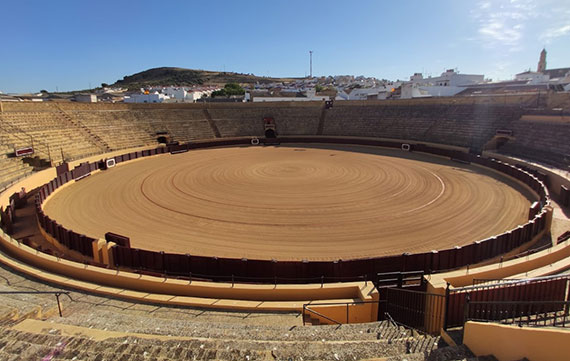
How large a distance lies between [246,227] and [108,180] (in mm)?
15767

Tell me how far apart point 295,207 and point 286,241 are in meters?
4.51

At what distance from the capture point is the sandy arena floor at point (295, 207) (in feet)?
49.8

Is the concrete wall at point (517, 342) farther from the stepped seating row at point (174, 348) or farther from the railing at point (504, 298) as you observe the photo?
the railing at point (504, 298)

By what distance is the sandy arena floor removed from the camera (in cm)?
1518

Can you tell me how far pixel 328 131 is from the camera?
49094 millimetres

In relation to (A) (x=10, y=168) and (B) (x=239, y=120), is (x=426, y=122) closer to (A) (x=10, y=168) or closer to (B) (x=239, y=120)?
(B) (x=239, y=120)

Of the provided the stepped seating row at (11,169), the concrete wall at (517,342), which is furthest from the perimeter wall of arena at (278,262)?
the stepped seating row at (11,169)

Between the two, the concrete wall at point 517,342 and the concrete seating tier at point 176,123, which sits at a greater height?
the concrete seating tier at point 176,123

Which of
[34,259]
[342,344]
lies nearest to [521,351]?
[342,344]

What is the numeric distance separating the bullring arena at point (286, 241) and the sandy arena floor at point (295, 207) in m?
0.14

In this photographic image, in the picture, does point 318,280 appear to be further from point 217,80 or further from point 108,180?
point 217,80

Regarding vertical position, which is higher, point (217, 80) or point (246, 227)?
point (217, 80)

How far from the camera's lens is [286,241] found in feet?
50.4

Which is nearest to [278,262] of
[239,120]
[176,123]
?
[176,123]
